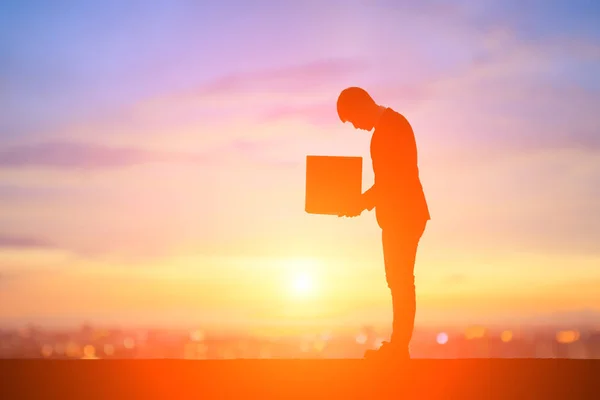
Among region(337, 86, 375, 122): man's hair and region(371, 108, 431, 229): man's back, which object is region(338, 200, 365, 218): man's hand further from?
region(337, 86, 375, 122): man's hair

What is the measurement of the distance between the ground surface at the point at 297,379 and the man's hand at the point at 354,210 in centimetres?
157

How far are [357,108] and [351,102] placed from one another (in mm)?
88

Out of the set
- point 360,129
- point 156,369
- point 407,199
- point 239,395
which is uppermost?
point 360,129

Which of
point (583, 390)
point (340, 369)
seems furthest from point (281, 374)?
point (583, 390)

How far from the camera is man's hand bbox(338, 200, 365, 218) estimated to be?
9367 mm

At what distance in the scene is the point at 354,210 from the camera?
9383 mm

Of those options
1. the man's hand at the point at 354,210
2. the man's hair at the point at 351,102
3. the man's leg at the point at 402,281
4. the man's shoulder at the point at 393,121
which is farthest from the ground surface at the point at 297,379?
the man's hair at the point at 351,102

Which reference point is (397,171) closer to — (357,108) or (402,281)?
(357,108)

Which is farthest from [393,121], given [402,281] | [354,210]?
[402,281]

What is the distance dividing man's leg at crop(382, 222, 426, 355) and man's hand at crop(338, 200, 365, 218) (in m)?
0.39

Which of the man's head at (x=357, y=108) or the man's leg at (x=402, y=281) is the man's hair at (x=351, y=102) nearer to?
the man's head at (x=357, y=108)

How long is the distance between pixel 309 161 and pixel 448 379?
2.57m

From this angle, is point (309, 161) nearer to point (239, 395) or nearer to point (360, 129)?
point (360, 129)

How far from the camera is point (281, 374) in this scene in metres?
8.99
